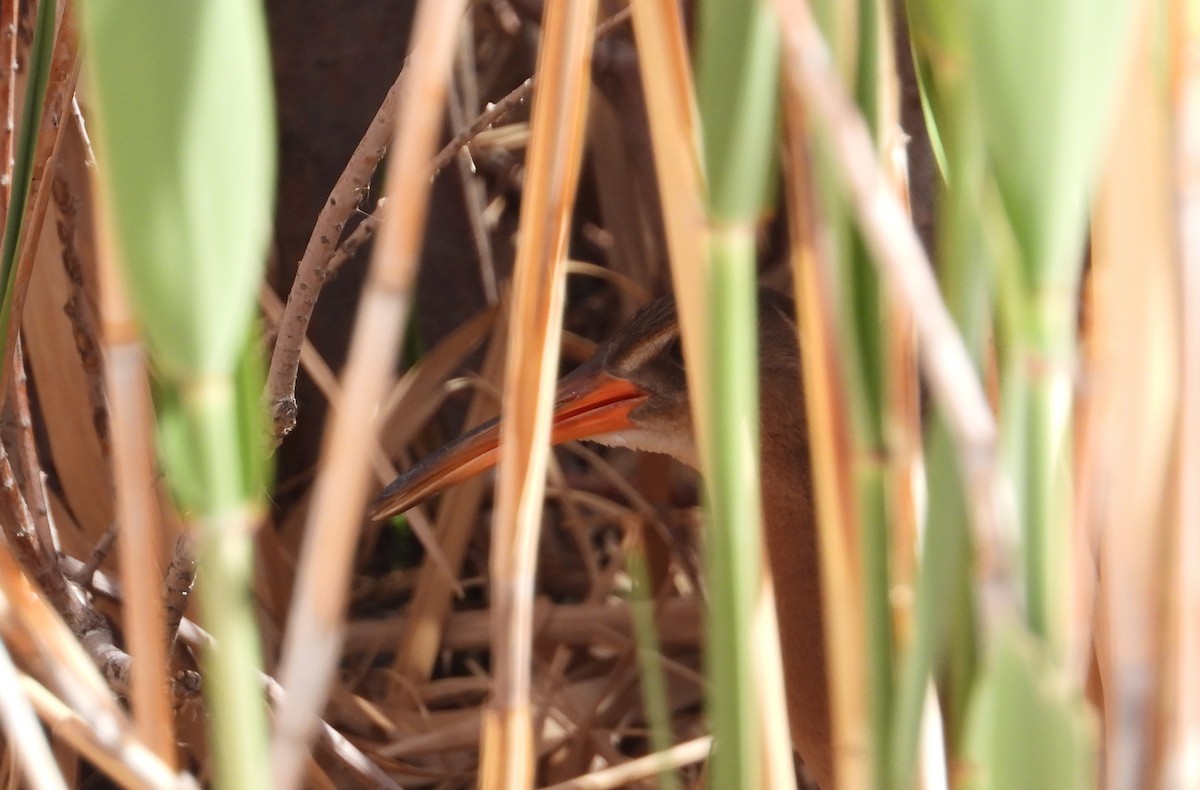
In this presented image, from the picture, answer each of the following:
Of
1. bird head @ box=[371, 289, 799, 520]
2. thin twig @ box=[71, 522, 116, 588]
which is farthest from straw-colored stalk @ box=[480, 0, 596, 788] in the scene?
bird head @ box=[371, 289, 799, 520]

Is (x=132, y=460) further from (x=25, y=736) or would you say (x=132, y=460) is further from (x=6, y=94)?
(x=6, y=94)

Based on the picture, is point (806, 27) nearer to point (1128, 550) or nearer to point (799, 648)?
point (1128, 550)

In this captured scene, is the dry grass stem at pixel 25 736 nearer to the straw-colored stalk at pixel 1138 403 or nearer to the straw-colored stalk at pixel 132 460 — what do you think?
the straw-colored stalk at pixel 132 460

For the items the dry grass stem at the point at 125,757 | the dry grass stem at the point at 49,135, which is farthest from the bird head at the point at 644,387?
the dry grass stem at the point at 125,757

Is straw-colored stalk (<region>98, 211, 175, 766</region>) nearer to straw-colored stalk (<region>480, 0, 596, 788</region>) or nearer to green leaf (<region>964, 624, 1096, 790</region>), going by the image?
straw-colored stalk (<region>480, 0, 596, 788</region>)

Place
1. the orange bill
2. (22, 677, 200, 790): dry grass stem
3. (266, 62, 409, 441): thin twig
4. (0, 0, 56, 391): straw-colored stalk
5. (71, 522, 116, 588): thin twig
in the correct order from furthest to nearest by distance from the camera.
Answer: the orange bill, (71, 522, 116, 588): thin twig, (266, 62, 409, 441): thin twig, (0, 0, 56, 391): straw-colored stalk, (22, 677, 200, 790): dry grass stem

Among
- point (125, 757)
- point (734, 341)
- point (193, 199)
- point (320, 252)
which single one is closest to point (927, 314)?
point (734, 341)
